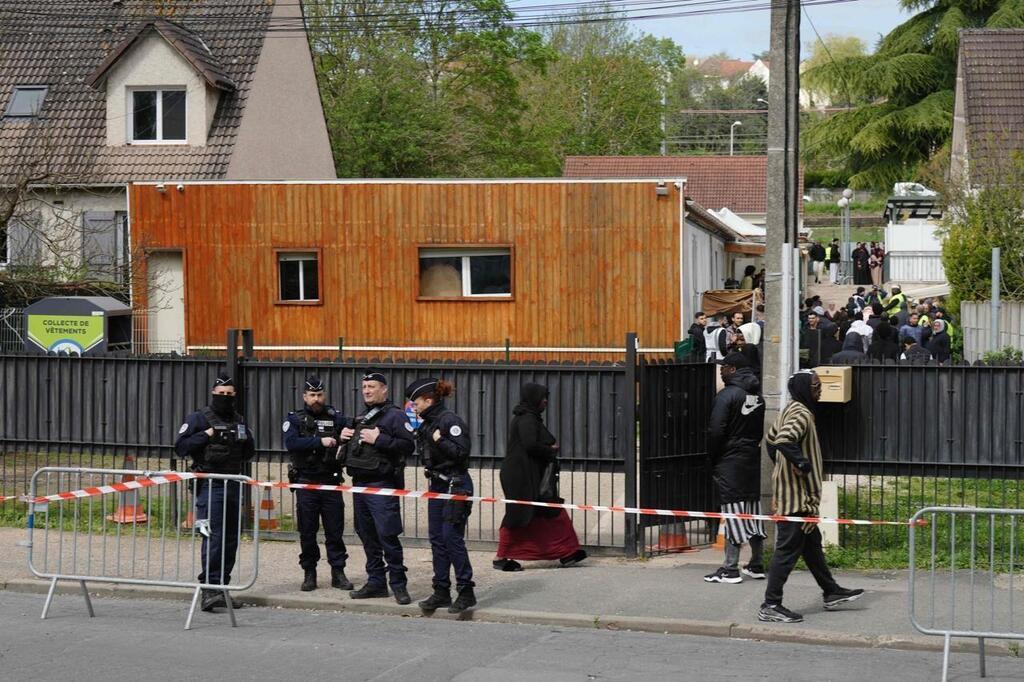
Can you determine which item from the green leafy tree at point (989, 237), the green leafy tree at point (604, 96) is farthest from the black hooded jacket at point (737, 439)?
the green leafy tree at point (604, 96)

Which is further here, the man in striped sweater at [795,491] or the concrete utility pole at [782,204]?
the concrete utility pole at [782,204]

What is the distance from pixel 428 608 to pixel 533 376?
116 inches

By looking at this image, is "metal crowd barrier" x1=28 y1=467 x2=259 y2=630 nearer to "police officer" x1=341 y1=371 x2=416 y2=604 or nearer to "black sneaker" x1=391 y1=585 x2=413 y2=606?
"police officer" x1=341 y1=371 x2=416 y2=604

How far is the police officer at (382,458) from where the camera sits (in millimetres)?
9953

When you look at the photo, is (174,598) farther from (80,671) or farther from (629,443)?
(629,443)

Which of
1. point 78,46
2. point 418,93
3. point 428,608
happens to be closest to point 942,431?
point 428,608

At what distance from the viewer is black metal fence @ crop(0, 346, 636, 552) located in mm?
12039

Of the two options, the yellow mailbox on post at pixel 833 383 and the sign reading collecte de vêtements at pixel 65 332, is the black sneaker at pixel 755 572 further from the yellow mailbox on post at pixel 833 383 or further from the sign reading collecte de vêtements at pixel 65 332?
the sign reading collecte de vêtements at pixel 65 332

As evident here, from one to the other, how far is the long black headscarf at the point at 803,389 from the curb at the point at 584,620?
1.55 meters

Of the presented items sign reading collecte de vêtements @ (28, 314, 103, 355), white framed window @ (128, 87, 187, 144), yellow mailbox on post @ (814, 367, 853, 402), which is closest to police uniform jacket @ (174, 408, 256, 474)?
yellow mailbox on post @ (814, 367, 853, 402)

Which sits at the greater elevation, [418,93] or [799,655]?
[418,93]

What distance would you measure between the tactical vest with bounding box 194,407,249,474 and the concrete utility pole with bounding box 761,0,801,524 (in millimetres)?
4140

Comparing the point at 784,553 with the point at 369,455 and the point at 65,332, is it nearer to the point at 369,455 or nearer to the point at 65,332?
the point at 369,455

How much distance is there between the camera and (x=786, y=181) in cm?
1098
